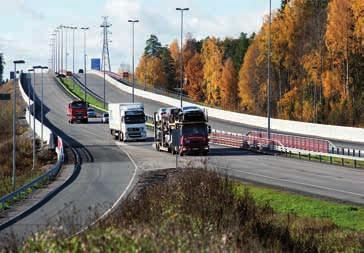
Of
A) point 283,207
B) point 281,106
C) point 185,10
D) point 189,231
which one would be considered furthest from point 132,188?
point 281,106

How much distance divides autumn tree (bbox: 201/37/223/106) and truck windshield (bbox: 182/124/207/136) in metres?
90.0

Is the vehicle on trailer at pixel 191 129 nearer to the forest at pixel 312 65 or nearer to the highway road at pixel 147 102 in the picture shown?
the highway road at pixel 147 102

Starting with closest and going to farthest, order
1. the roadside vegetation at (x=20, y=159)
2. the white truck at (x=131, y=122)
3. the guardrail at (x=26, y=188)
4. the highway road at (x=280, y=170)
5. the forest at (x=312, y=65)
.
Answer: the guardrail at (x=26, y=188), the highway road at (x=280, y=170), the roadside vegetation at (x=20, y=159), the white truck at (x=131, y=122), the forest at (x=312, y=65)

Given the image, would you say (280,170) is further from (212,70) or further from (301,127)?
(212,70)

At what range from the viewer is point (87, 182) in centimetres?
4206

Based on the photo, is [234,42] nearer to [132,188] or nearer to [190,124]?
[190,124]

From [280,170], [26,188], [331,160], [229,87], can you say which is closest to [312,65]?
[331,160]

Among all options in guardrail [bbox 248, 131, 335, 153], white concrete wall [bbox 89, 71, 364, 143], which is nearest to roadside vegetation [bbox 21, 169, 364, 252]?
guardrail [bbox 248, 131, 335, 153]

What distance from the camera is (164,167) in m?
48.0

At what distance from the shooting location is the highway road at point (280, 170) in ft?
120

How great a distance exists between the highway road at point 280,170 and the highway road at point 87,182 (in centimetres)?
217

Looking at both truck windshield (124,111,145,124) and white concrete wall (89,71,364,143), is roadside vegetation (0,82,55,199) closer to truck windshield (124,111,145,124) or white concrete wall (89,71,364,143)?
truck windshield (124,111,145,124)

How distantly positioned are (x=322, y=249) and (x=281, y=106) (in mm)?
81103

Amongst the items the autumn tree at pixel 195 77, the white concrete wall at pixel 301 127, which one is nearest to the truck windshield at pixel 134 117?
the white concrete wall at pixel 301 127
